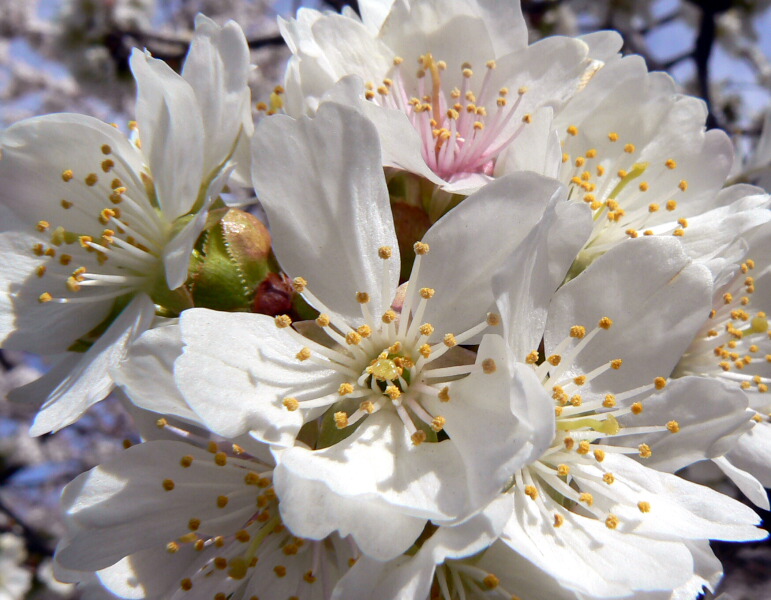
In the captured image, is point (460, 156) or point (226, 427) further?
point (460, 156)

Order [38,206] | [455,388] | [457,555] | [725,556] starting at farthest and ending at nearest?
[725,556] → [38,206] → [455,388] → [457,555]

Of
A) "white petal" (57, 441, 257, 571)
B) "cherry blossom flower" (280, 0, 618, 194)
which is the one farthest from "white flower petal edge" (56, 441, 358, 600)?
"cherry blossom flower" (280, 0, 618, 194)

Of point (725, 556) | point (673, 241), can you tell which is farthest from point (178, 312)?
point (725, 556)

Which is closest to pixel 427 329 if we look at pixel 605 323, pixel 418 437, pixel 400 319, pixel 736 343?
pixel 400 319

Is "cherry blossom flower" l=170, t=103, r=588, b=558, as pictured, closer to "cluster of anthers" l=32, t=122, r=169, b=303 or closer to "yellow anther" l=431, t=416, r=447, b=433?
"yellow anther" l=431, t=416, r=447, b=433

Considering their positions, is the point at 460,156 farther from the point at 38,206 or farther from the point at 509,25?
the point at 38,206

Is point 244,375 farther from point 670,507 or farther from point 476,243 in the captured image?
point 670,507
